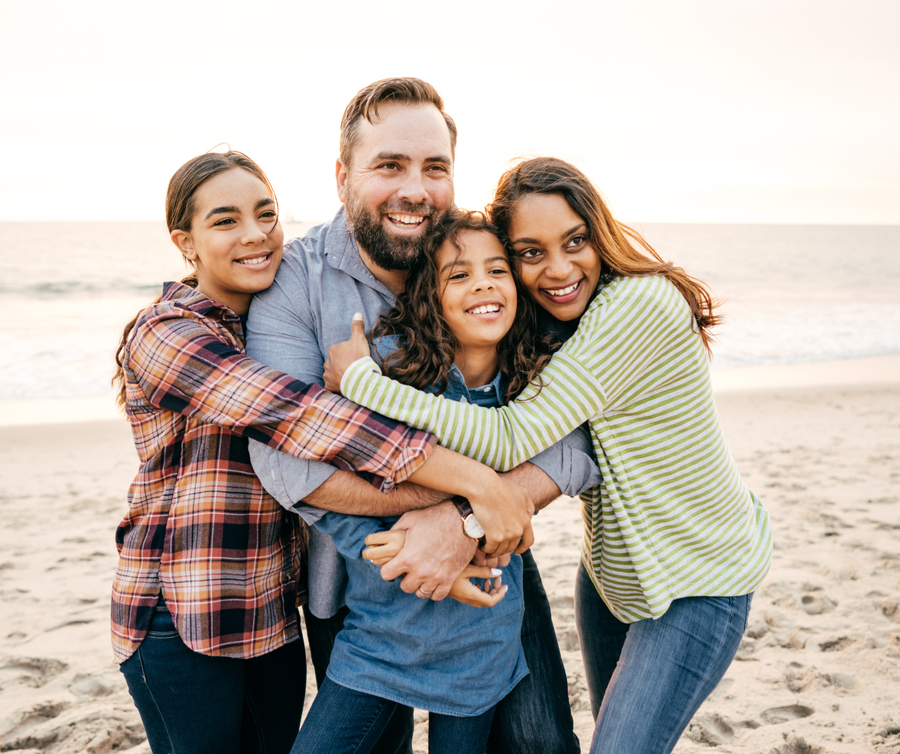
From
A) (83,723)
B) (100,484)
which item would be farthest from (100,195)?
(83,723)

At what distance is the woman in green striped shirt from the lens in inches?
79.9

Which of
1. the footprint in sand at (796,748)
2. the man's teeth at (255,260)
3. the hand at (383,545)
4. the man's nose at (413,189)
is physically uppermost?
the man's nose at (413,189)

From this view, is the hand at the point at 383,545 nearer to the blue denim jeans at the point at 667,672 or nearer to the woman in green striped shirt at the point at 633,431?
the woman in green striped shirt at the point at 633,431

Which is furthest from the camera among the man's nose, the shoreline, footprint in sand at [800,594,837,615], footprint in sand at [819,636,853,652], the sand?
the shoreline

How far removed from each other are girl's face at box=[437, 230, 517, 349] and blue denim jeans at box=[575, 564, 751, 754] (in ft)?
3.56

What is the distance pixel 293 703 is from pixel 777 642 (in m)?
3.17

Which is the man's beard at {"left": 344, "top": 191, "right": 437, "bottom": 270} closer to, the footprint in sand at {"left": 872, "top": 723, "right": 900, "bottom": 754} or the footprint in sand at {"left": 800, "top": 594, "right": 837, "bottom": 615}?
the footprint in sand at {"left": 872, "top": 723, "right": 900, "bottom": 754}

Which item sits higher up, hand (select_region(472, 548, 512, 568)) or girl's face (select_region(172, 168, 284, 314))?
girl's face (select_region(172, 168, 284, 314))

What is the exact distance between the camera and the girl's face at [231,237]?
90.4 inches

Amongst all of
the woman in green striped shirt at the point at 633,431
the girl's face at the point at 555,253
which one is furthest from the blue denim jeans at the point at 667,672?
the girl's face at the point at 555,253

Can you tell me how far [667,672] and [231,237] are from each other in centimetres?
202

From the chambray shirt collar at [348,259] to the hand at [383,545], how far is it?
0.93 metres

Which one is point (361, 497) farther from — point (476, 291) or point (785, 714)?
point (785, 714)

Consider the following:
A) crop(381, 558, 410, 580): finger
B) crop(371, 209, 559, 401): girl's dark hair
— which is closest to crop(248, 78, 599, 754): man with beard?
crop(381, 558, 410, 580): finger
